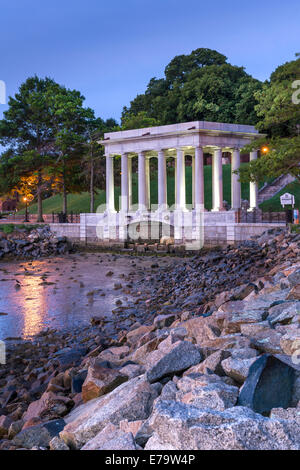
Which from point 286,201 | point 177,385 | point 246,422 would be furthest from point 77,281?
point 246,422

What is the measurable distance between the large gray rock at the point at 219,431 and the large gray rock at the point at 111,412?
953 mm

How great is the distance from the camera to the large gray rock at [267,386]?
5.24 m

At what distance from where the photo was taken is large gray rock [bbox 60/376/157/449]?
550cm

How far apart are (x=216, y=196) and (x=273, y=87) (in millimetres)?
18487

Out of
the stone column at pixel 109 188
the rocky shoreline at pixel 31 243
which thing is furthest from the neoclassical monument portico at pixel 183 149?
the rocky shoreline at pixel 31 243

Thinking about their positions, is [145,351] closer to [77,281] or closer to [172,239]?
[77,281]

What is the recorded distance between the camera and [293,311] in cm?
851

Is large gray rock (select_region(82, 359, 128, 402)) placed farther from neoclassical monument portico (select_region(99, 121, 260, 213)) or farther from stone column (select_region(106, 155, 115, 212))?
stone column (select_region(106, 155, 115, 212))

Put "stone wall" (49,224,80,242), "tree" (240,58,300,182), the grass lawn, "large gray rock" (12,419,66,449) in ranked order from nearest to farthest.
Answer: "large gray rock" (12,419,66,449), "tree" (240,58,300,182), "stone wall" (49,224,80,242), the grass lawn

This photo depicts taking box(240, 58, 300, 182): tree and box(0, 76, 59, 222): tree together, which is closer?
box(240, 58, 300, 182): tree

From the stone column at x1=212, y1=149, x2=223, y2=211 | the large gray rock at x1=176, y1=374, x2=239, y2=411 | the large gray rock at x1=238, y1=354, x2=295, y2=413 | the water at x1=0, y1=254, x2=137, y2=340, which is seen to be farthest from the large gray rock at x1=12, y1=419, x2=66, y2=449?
the stone column at x1=212, y1=149, x2=223, y2=211

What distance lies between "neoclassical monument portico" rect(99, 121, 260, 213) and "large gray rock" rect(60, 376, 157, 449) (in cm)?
3636

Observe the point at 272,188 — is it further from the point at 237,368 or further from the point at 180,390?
the point at 180,390

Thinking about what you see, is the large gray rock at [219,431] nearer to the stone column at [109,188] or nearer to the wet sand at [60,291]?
the wet sand at [60,291]
